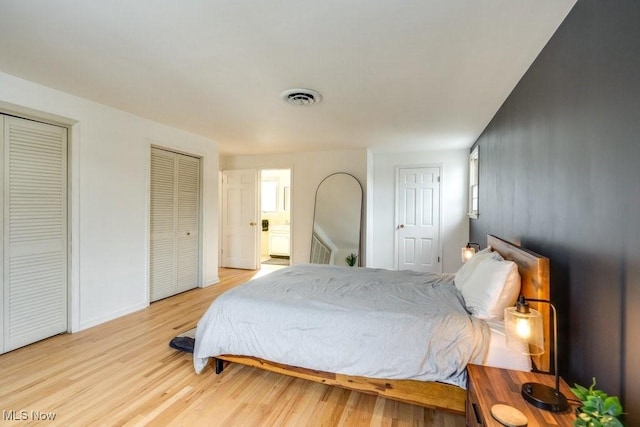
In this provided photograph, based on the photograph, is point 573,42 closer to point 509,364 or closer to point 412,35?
point 412,35

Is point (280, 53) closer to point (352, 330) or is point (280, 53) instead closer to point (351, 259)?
point (352, 330)

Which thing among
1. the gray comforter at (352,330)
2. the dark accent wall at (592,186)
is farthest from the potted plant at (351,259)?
the dark accent wall at (592,186)

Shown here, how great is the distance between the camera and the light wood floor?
1.74 meters

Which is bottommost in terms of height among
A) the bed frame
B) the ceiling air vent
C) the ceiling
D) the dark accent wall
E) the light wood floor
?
the light wood floor

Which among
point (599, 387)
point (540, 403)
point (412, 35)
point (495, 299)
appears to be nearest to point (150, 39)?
point (412, 35)

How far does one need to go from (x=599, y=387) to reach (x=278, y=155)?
5.06 metres

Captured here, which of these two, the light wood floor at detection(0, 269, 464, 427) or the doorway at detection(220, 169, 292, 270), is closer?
the light wood floor at detection(0, 269, 464, 427)

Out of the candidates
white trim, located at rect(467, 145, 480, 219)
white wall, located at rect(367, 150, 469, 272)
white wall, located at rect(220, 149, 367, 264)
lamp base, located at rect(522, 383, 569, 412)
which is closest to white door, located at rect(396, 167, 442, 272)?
white wall, located at rect(367, 150, 469, 272)

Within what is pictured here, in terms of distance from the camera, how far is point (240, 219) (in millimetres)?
5703

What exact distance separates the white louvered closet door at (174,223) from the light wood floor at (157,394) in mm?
1317

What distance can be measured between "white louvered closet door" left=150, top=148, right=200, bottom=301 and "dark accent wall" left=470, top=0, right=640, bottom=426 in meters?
3.93

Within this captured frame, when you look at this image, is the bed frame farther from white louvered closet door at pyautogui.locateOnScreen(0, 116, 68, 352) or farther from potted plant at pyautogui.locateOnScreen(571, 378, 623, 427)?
white louvered closet door at pyautogui.locateOnScreen(0, 116, 68, 352)

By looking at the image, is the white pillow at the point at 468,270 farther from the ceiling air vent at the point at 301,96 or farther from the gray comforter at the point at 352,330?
the ceiling air vent at the point at 301,96

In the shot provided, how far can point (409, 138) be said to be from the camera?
4285mm
